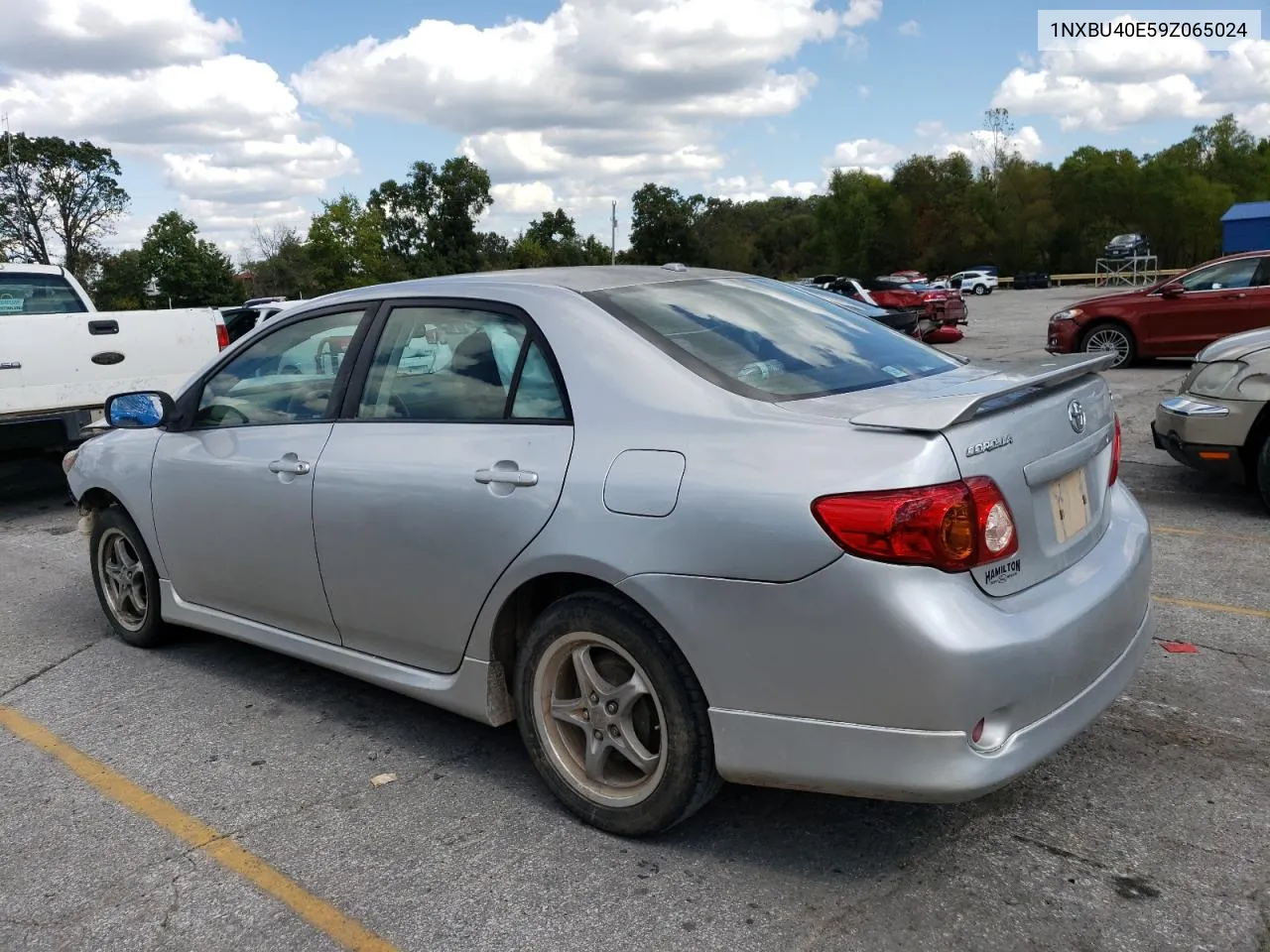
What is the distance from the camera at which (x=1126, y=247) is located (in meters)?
70.7

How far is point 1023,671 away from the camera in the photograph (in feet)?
8.32

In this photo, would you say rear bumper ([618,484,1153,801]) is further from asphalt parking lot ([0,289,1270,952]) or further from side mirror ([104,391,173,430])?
side mirror ([104,391,173,430])

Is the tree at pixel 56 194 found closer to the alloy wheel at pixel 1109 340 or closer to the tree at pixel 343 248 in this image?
the tree at pixel 343 248

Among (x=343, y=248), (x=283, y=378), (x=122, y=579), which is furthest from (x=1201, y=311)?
(x=343, y=248)

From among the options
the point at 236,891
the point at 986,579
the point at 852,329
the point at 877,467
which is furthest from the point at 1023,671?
the point at 236,891

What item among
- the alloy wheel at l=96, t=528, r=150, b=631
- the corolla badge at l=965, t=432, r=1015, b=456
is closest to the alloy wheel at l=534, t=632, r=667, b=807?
the corolla badge at l=965, t=432, r=1015, b=456

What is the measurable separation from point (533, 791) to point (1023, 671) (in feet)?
5.26

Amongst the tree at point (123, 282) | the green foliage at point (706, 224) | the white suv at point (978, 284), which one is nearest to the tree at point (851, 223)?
the green foliage at point (706, 224)

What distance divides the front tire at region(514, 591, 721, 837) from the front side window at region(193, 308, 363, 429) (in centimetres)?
138

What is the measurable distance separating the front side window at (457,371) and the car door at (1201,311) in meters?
13.2

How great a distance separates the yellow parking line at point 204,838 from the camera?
2.71 meters

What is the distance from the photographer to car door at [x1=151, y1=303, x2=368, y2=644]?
3.82 metres

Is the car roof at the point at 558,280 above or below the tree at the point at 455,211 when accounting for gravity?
below

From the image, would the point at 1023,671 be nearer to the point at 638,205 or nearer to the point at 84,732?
the point at 84,732
